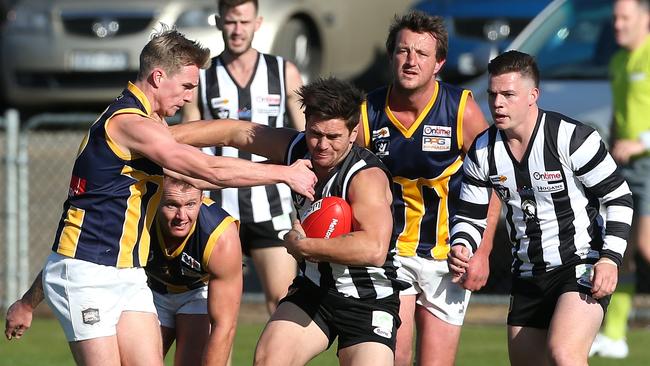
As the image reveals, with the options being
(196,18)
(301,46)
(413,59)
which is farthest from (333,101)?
(301,46)

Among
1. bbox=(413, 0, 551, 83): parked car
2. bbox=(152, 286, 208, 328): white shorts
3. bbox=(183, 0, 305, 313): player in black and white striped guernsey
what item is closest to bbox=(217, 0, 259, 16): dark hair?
bbox=(183, 0, 305, 313): player in black and white striped guernsey

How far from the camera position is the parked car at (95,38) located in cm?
1336

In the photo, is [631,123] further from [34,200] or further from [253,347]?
[34,200]

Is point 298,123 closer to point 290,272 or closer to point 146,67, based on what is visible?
point 290,272

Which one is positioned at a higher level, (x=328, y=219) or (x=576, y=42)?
(x=576, y=42)

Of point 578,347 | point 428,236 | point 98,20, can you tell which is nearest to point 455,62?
point 98,20

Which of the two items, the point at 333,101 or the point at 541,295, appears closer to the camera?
the point at 333,101

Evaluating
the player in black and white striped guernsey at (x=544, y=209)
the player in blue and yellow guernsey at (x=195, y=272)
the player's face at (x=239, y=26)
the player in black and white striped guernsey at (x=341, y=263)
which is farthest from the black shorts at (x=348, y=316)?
the player's face at (x=239, y=26)

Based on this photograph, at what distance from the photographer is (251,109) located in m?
8.33

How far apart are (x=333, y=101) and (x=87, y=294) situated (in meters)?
1.38

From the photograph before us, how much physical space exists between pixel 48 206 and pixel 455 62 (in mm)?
4240

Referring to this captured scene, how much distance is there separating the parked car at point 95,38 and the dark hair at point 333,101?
6900 millimetres

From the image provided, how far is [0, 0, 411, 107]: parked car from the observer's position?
13.4 m

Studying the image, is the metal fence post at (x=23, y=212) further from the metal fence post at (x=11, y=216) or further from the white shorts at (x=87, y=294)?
the white shorts at (x=87, y=294)
